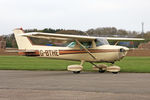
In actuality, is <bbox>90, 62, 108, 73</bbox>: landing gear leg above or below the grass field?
above

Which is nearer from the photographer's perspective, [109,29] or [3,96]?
[3,96]

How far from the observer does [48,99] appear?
26.2 feet

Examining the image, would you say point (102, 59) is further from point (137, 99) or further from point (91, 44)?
point (137, 99)

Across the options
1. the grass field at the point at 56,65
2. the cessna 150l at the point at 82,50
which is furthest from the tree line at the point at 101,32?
the cessna 150l at the point at 82,50

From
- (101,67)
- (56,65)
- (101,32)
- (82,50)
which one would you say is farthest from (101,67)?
(101,32)

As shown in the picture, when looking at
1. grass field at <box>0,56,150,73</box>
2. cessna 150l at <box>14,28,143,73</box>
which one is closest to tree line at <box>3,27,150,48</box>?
grass field at <box>0,56,150,73</box>

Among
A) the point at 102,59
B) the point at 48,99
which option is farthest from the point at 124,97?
the point at 102,59

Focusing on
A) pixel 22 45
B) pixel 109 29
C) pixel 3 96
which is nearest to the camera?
pixel 3 96

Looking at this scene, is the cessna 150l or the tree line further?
the tree line

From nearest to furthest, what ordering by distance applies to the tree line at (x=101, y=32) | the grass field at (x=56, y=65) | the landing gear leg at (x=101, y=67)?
the landing gear leg at (x=101, y=67) < the grass field at (x=56, y=65) < the tree line at (x=101, y=32)

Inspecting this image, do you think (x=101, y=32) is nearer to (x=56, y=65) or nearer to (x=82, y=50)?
(x=56, y=65)

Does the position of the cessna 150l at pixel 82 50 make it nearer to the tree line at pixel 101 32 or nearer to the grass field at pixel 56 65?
the grass field at pixel 56 65

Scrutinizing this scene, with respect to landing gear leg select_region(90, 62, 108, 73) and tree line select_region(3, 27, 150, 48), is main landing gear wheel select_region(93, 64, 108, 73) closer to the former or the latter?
landing gear leg select_region(90, 62, 108, 73)

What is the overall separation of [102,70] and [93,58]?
3.27ft
